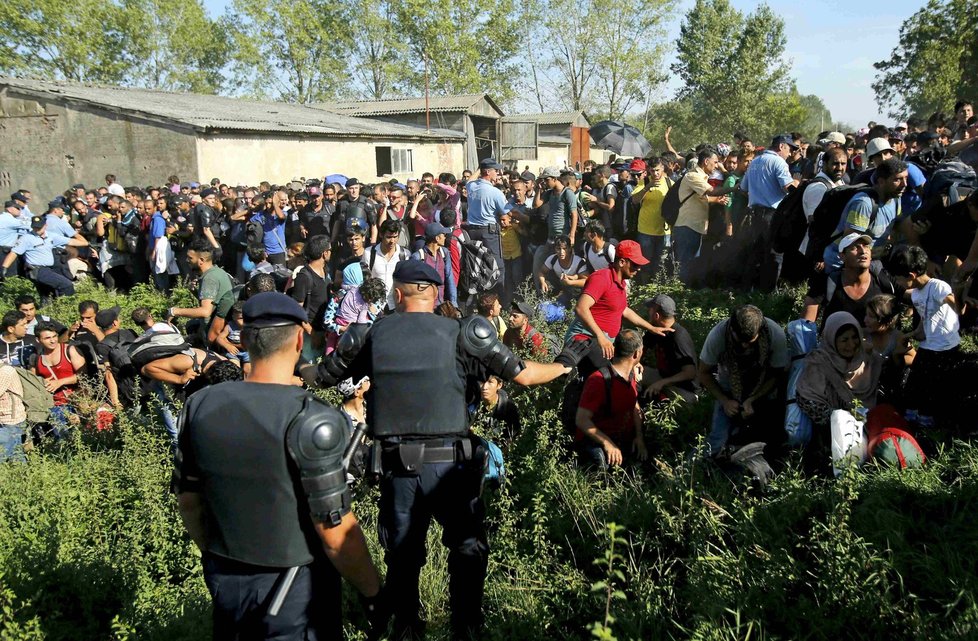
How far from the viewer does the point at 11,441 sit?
19.9 feet

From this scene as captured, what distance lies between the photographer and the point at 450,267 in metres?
7.81

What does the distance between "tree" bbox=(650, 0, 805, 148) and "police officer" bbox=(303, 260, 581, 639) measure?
40.8 meters

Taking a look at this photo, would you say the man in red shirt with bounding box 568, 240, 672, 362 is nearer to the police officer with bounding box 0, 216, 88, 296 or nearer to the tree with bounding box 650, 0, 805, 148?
the police officer with bounding box 0, 216, 88, 296

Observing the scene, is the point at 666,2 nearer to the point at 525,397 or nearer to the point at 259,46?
the point at 259,46

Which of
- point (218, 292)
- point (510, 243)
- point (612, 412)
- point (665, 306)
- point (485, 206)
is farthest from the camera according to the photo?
point (510, 243)

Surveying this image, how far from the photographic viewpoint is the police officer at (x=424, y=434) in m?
3.33

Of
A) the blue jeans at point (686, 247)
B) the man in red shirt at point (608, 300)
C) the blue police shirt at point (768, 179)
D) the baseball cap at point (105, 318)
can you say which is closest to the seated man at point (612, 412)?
the man in red shirt at point (608, 300)

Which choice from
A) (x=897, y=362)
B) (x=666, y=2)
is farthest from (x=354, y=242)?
(x=666, y=2)

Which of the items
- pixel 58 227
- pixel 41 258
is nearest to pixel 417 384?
pixel 41 258

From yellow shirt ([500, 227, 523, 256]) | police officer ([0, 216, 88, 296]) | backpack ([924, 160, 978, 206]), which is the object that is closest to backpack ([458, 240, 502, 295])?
yellow shirt ([500, 227, 523, 256])

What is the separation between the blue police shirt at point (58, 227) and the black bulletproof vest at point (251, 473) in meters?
11.4

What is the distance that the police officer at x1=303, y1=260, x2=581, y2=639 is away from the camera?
3.33 m

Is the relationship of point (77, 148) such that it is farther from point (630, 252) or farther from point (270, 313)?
point (270, 313)

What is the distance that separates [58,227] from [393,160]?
13.7m
